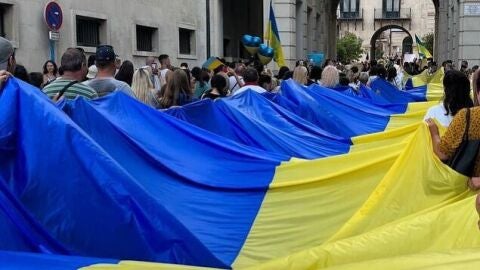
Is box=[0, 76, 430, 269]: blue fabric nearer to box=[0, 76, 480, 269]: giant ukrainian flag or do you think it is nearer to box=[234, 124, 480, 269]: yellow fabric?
box=[0, 76, 480, 269]: giant ukrainian flag

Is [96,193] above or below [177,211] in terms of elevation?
above

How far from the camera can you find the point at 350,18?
7300cm

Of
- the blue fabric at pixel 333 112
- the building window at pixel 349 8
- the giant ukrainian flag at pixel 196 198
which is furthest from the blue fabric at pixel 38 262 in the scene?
the building window at pixel 349 8

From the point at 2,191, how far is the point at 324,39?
31580 mm

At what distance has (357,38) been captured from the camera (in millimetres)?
72062

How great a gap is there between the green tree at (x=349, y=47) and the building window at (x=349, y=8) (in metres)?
2.57

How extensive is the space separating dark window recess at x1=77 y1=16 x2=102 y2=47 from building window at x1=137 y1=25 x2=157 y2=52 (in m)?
1.89

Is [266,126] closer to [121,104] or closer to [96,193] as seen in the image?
[121,104]

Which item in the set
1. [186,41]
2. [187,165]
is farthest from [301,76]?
[186,41]

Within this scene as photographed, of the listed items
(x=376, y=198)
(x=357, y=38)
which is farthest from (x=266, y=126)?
(x=357, y=38)

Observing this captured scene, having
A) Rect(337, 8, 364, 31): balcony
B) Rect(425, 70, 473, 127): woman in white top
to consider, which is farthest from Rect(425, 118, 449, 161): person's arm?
Rect(337, 8, 364, 31): balcony

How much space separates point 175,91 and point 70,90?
6.89 ft

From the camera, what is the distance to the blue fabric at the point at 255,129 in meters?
7.57

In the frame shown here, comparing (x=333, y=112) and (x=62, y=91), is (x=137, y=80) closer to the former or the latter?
(x=62, y=91)
